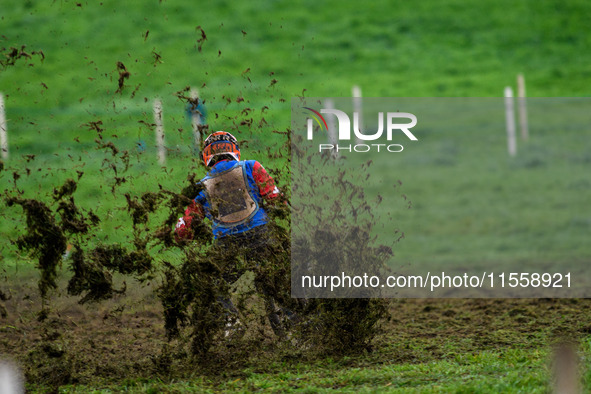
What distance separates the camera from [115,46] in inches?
1127

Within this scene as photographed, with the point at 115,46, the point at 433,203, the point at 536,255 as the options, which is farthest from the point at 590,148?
the point at 115,46

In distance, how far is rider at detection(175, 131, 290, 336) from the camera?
25.2ft

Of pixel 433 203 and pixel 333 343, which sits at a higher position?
pixel 433 203

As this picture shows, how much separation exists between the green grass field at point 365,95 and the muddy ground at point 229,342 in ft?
0.19

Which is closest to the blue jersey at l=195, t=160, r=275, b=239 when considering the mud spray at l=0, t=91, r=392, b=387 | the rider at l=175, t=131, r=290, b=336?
the rider at l=175, t=131, r=290, b=336

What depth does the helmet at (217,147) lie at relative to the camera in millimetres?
7789

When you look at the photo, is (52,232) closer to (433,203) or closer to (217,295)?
(217,295)

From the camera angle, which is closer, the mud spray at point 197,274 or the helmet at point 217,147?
the mud spray at point 197,274

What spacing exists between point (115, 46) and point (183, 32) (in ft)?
10.0

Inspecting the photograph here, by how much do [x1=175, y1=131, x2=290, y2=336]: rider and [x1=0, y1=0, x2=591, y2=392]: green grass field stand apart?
0.49m

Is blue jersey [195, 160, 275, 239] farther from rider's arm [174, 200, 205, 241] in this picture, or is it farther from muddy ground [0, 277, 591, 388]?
muddy ground [0, 277, 591, 388]

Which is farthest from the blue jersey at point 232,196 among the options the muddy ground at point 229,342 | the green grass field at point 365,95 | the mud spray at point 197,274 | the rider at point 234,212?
the muddy ground at point 229,342

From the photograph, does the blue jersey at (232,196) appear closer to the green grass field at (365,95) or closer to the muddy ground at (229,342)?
the green grass field at (365,95)

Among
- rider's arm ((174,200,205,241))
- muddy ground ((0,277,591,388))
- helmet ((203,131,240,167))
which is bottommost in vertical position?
muddy ground ((0,277,591,388))
